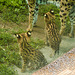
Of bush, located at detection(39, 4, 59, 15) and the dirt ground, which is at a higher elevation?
bush, located at detection(39, 4, 59, 15)

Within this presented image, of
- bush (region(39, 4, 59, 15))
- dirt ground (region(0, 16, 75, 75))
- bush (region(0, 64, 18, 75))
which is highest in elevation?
bush (region(39, 4, 59, 15))

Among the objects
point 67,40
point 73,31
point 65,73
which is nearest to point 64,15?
point 67,40

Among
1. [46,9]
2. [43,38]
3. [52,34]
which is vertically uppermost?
[46,9]

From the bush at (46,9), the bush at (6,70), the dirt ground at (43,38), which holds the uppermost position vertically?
the bush at (46,9)

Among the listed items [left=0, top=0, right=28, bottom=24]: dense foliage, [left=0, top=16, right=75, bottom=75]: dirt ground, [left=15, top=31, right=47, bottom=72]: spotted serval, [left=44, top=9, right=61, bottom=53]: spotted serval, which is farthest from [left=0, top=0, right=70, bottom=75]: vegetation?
[left=44, top=9, right=61, bottom=53]: spotted serval

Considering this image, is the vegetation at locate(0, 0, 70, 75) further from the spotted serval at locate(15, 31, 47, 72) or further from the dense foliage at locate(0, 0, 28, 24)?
the spotted serval at locate(15, 31, 47, 72)

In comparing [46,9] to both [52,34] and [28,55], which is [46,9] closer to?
[52,34]

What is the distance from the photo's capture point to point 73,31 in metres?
6.15

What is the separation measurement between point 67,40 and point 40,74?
204cm

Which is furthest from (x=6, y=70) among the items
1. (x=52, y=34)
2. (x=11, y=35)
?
(x=11, y=35)

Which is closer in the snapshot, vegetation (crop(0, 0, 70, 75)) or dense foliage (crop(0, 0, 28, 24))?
vegetation (crop(0, 0, 70, 75))

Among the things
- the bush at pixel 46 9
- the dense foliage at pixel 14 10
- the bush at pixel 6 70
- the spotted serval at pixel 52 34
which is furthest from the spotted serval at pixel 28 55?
the bush at pixel 46 9

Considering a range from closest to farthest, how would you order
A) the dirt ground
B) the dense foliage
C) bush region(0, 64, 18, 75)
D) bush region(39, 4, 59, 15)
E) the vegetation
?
bush region(0, 64, 18, 75) → the vegetation → the dirt ground → the dense foliage → bush region(39, 4, 59, 15)

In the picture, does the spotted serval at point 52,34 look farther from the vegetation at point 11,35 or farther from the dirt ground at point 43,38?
the vegetation at point 11,35
